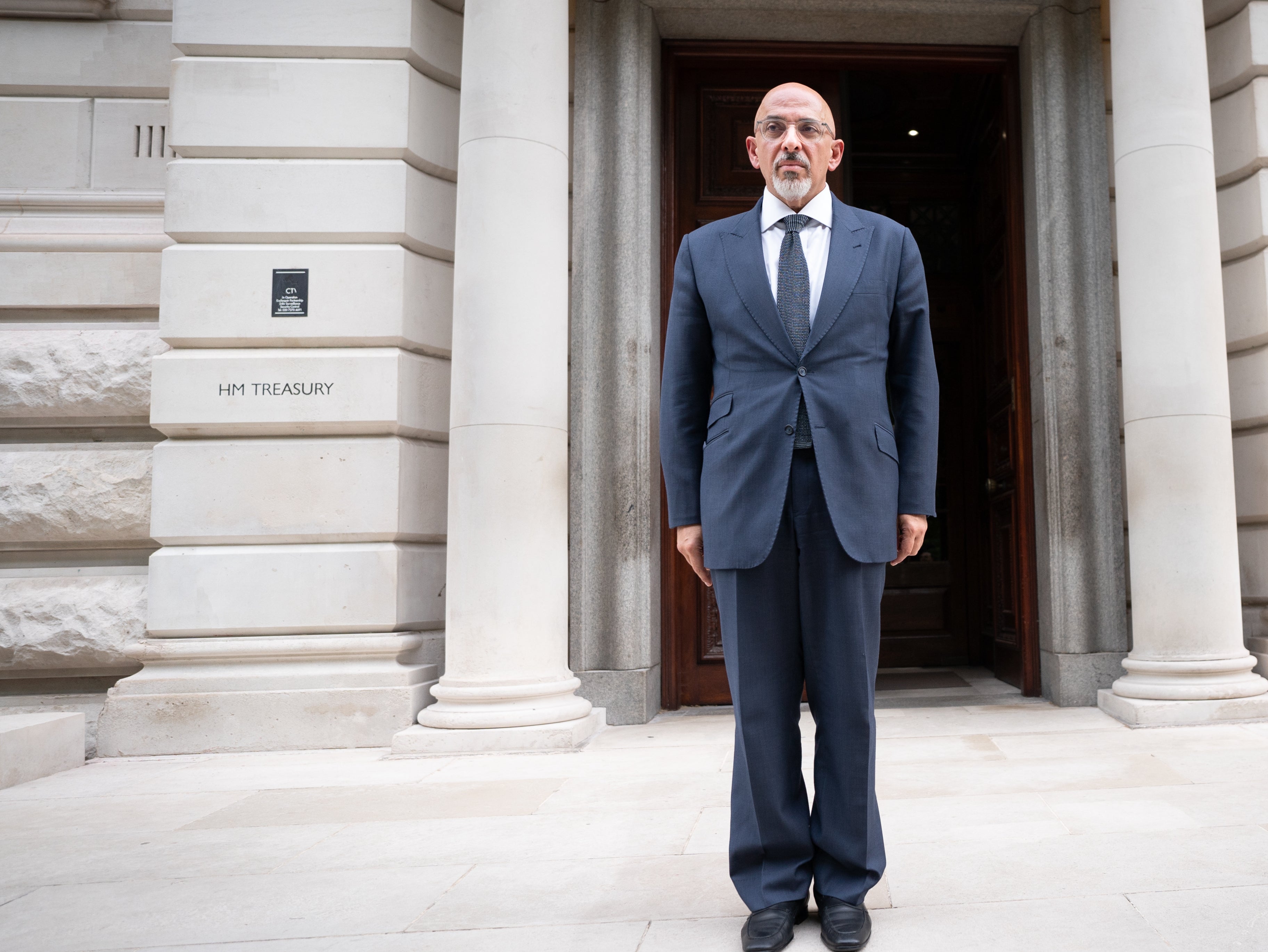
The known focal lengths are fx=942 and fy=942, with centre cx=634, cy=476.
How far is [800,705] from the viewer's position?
7.67 feet

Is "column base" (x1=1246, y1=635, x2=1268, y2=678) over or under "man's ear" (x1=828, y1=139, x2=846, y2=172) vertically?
under

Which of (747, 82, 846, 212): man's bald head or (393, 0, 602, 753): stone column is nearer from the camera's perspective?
(747, 82, 846, 212): man's bald head

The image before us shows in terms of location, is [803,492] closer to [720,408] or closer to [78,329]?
[720,408]

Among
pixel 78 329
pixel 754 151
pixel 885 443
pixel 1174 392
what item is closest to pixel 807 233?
pixel 754 151

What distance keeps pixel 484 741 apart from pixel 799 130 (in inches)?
140

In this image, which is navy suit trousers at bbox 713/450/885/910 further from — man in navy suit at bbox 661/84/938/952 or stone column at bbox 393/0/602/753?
stone column at bbox 393/0/602/753

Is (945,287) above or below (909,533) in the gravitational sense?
above

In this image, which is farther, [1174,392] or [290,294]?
[290,294]

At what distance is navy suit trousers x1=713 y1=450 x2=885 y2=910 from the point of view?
229 cm

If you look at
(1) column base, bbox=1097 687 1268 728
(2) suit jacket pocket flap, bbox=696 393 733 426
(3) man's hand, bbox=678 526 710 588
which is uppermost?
(2) suit jacket pocket flap, bbox=696 393 733 426

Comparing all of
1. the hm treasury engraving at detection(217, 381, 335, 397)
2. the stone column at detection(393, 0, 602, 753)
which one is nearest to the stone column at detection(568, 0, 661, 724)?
the stone column at detection(393, 0, 602, 753)

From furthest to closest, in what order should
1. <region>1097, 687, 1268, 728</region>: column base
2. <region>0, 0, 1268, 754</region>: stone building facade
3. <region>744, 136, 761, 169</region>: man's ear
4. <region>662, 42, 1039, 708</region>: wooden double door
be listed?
<region>662, 42, 1039, 708</region>: wooden double door
<region>0, 0, 1268, 754</region>: stone building facade
<region>1097, 687, 1268, 728</region>: column base
<region>744, 136, 761, 169</region>: man's ear

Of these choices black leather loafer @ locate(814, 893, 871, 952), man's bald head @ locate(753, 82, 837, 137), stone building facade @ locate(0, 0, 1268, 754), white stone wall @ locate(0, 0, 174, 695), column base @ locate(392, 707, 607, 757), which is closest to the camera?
black leather loafer @ locate(814, 893, 871, 952)

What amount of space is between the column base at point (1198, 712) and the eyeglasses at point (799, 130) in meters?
4.23
